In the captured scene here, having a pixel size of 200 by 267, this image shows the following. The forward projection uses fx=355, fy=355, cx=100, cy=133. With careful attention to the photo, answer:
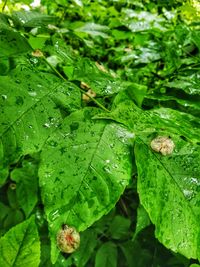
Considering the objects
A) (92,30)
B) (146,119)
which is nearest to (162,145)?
(146,119)

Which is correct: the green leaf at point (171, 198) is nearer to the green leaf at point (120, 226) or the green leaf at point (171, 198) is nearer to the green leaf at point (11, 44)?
the green leaf at point (11, 44)

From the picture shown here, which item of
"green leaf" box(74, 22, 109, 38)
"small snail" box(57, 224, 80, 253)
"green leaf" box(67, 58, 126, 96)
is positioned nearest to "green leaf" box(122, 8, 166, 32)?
"green leaf" box(74, 22, 109, 38)

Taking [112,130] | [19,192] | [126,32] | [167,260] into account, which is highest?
[112,130]

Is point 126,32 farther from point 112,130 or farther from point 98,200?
point 98,200

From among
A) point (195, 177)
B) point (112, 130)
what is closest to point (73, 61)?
point (112, 130)

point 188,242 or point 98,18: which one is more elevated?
point 188,242
